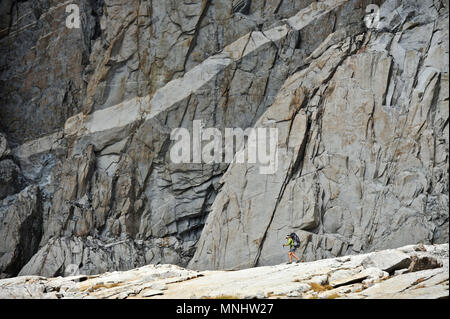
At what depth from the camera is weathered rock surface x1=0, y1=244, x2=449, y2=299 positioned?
76.0 feet

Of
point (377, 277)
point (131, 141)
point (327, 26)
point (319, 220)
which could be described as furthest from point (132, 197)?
point (377, 277)

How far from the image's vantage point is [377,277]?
2466 cm

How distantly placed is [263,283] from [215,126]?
14.5m

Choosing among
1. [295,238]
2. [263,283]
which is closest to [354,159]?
[295,238]

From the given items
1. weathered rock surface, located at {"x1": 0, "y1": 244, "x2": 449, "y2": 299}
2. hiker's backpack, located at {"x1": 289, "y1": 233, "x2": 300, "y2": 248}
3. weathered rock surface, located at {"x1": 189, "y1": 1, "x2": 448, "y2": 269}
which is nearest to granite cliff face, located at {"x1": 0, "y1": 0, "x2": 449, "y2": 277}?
weathered rock surface, located at {"x1": 189, "y1": 1, "x2": 448, "y2": 269}

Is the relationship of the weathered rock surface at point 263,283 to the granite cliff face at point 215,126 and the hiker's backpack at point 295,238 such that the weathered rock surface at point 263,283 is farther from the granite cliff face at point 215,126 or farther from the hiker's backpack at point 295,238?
the granite cliff face at point 215,126

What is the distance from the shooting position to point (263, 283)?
26.5m

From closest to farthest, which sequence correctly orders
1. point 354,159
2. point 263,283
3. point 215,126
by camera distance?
point 263,283 → point 354,159 → point 215,126

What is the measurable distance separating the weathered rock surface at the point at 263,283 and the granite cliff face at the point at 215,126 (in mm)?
4222

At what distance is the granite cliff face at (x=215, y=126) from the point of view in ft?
112

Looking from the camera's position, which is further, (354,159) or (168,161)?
(168,161)

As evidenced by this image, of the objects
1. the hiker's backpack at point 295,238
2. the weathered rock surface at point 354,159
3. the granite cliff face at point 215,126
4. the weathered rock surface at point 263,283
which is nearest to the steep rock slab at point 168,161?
the granite cliff face at point 215,126

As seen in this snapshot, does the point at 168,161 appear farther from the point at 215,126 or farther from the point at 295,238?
the point at 295,238

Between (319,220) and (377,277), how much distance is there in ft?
33.6
